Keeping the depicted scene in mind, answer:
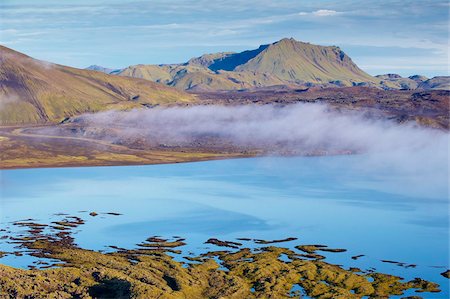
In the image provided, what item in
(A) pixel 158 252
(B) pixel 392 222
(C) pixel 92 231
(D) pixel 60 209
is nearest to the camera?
(A) pixel 158 252

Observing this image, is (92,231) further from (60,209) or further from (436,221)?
(436,221)

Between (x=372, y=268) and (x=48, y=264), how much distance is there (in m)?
52.1

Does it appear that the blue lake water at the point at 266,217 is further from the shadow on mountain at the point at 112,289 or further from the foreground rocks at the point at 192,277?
the shadow on mountain at the point at 112,289

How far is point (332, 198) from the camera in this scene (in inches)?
7259

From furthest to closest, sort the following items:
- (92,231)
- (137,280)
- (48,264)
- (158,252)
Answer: (92,231), (158,252), (48,264), (137,280)

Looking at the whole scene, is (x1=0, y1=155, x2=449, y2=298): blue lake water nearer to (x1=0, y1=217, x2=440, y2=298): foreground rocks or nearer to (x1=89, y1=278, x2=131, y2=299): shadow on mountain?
(x1=0, y1=217, x2=440, y2=298): foreground rocks

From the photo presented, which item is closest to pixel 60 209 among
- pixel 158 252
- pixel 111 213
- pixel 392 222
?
pixel 111 213

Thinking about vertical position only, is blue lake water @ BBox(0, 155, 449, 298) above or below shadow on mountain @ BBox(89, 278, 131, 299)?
below

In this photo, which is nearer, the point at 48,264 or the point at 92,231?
the point at 48,264

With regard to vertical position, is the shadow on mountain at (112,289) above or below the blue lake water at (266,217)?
above

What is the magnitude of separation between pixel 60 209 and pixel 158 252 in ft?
193

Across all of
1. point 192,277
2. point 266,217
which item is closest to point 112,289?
point 192,277

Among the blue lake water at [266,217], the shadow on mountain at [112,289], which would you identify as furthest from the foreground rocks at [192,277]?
the blue lake water at [266,217]

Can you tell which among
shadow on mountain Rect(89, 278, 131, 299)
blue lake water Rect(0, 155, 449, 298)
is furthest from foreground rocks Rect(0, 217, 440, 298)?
blue lake water Rect(0, 155, 449, 298)
